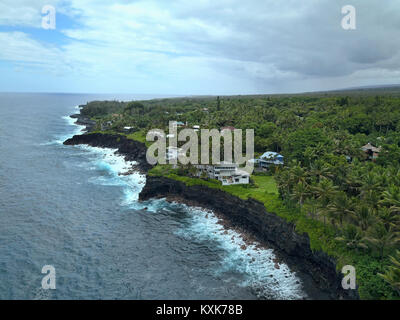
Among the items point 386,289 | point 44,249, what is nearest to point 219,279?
point 386,289

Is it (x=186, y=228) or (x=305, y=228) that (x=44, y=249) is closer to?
(x=186, y=228)

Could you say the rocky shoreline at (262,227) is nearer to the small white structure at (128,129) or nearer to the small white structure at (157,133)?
the small white structure at (157,133)

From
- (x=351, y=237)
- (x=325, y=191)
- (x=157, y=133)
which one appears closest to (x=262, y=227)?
(x=325, y=191)

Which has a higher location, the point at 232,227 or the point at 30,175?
the point at 30,175

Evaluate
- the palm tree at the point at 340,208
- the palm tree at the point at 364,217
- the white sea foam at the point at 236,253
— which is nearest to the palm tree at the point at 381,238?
the palm tree at the point at 364,217

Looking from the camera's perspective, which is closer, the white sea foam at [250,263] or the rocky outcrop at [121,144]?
the white sea foam at [250,263]
